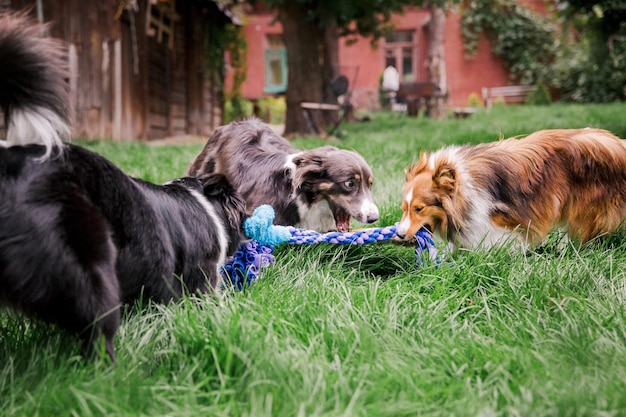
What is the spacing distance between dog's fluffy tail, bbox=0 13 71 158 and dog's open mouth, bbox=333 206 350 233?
2.16m

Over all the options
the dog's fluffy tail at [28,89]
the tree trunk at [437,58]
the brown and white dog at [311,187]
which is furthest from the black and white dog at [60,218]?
the tree trunk at [437,58]

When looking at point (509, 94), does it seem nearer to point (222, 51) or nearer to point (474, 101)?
point (474, 101)

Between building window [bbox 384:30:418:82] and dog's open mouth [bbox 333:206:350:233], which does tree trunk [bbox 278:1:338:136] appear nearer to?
dog's open mouth [bbox 333:206:350:233]

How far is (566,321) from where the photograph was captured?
7.04ft

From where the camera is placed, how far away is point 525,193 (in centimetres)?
323

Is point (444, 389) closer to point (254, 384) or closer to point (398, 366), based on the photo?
point (398, 366)

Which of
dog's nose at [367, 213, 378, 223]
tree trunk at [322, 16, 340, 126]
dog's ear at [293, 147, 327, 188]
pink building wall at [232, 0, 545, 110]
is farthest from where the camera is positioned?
pink building wall at [232, 0, 545, 110]

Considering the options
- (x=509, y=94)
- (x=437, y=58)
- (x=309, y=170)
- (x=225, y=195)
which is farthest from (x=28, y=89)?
(x=509, y=94)

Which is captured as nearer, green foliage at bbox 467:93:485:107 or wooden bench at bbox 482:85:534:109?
green foliage at bbox 467:93:485:107

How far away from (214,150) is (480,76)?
Result: 21769 mm

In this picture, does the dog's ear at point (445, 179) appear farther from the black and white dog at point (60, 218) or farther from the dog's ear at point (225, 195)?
the black and white dog at point (60, 218)

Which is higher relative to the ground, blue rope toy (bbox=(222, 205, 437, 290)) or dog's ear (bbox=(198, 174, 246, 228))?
dog's ear (bbox=(198, 174, 246, 228))

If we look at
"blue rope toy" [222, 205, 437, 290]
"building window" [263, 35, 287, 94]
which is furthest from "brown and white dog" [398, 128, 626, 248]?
"building window" [263, 35, 287, 94]

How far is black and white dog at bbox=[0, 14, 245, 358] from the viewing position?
160 centimetres
